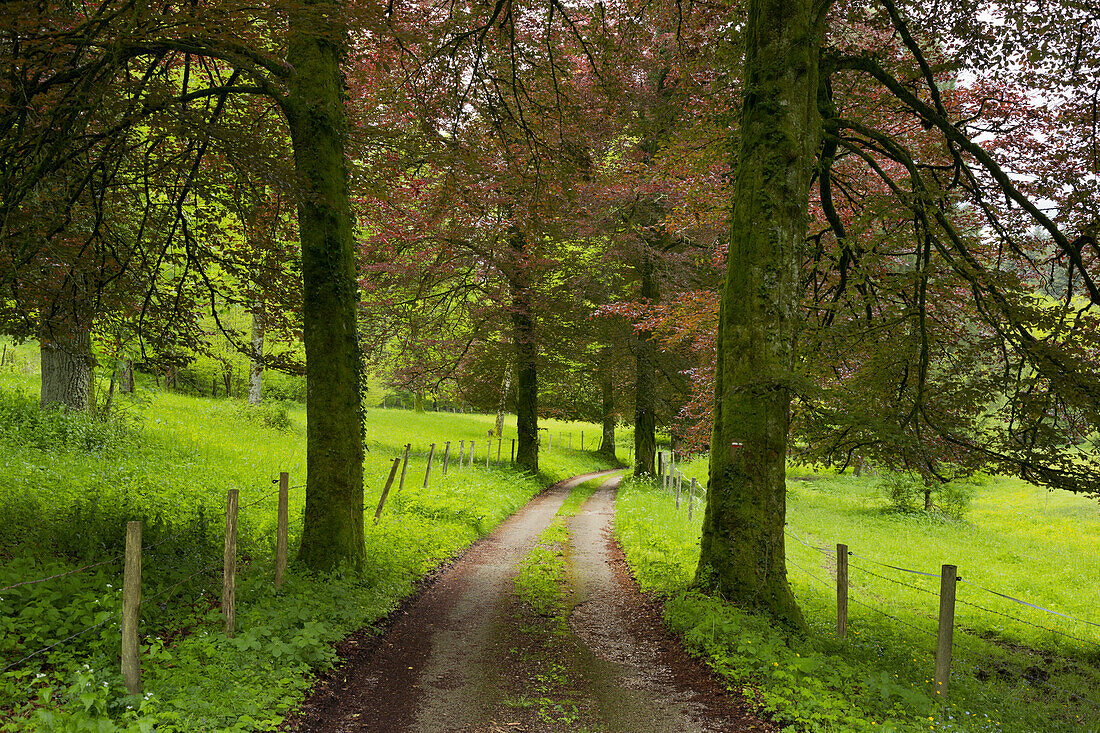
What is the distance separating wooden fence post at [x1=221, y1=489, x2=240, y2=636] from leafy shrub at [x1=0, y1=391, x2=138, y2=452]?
7.35 m

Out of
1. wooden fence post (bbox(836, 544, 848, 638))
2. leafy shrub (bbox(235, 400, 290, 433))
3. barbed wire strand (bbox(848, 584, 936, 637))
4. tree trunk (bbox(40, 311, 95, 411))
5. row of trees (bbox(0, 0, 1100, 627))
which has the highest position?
row of trees (bbox(0, 0, 1100, 627))

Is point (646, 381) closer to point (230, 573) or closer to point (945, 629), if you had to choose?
point (945, 629)

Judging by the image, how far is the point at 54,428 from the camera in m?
11.3

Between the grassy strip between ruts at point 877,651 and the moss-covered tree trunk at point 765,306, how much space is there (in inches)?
26.7

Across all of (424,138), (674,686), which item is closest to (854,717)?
(674,686)

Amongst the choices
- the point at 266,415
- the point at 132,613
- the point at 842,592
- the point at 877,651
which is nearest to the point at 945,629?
the point at 877,651

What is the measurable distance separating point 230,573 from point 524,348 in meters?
15.8

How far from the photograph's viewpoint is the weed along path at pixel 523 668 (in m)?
5.16

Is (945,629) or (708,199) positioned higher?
(708,199)

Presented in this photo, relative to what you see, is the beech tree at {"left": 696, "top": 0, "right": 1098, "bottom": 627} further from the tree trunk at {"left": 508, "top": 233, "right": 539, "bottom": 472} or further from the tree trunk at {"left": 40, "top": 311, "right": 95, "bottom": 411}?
the tree trunk at {"left": 40, "top": 311, "right": 95, "bottom": 411}

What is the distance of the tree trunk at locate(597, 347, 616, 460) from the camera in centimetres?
2291

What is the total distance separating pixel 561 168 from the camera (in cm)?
1092

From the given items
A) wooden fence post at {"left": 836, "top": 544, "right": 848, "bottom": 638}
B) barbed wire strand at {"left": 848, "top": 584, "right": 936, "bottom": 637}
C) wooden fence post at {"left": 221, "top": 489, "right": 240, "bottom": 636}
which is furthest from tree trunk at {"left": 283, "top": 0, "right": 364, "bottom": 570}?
barbed wire strand at {"left": 848, "top": 584, "right": 936, "bottom": 637}

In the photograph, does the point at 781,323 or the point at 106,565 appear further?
the point at 781,323
